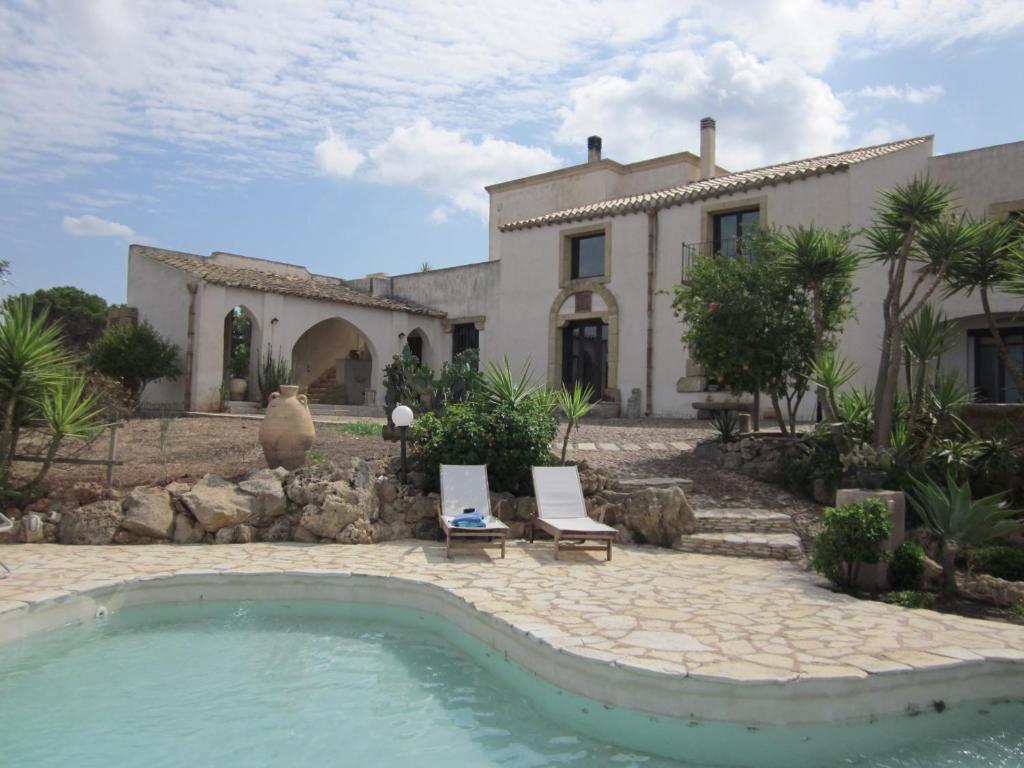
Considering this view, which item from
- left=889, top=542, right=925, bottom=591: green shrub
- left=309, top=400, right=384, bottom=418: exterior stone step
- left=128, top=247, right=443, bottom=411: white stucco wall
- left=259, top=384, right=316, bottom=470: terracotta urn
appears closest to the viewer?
left=889, top=542, right=925, bottom=591: green shrub

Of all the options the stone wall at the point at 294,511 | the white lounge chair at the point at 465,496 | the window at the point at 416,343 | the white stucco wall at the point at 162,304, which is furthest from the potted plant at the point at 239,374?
the white lounge chair at the point at 465,496

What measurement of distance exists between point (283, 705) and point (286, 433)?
184 inches

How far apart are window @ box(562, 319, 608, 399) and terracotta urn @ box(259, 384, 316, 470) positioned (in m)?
12.0

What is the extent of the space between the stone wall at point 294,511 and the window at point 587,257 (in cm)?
1238

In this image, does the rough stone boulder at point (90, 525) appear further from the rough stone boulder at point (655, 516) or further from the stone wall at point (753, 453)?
the stone wall at point (753, 453)

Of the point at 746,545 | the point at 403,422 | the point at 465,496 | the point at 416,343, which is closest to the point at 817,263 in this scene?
the point at 746,545

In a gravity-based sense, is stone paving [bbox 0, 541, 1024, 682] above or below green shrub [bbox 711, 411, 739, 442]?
below

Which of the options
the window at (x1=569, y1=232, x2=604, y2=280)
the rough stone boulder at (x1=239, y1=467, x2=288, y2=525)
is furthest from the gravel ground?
the window at (x1=569, y1=232, x2=604, y2=280)

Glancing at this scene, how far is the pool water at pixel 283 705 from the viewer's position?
389 centimetres

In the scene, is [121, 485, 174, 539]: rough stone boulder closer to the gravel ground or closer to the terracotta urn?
the gravel ground

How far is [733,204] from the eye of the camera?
1750 centimetres

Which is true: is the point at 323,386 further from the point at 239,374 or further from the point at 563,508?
the point at 563,508

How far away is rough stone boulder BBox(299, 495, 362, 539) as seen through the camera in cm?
799

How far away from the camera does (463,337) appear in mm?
24234
